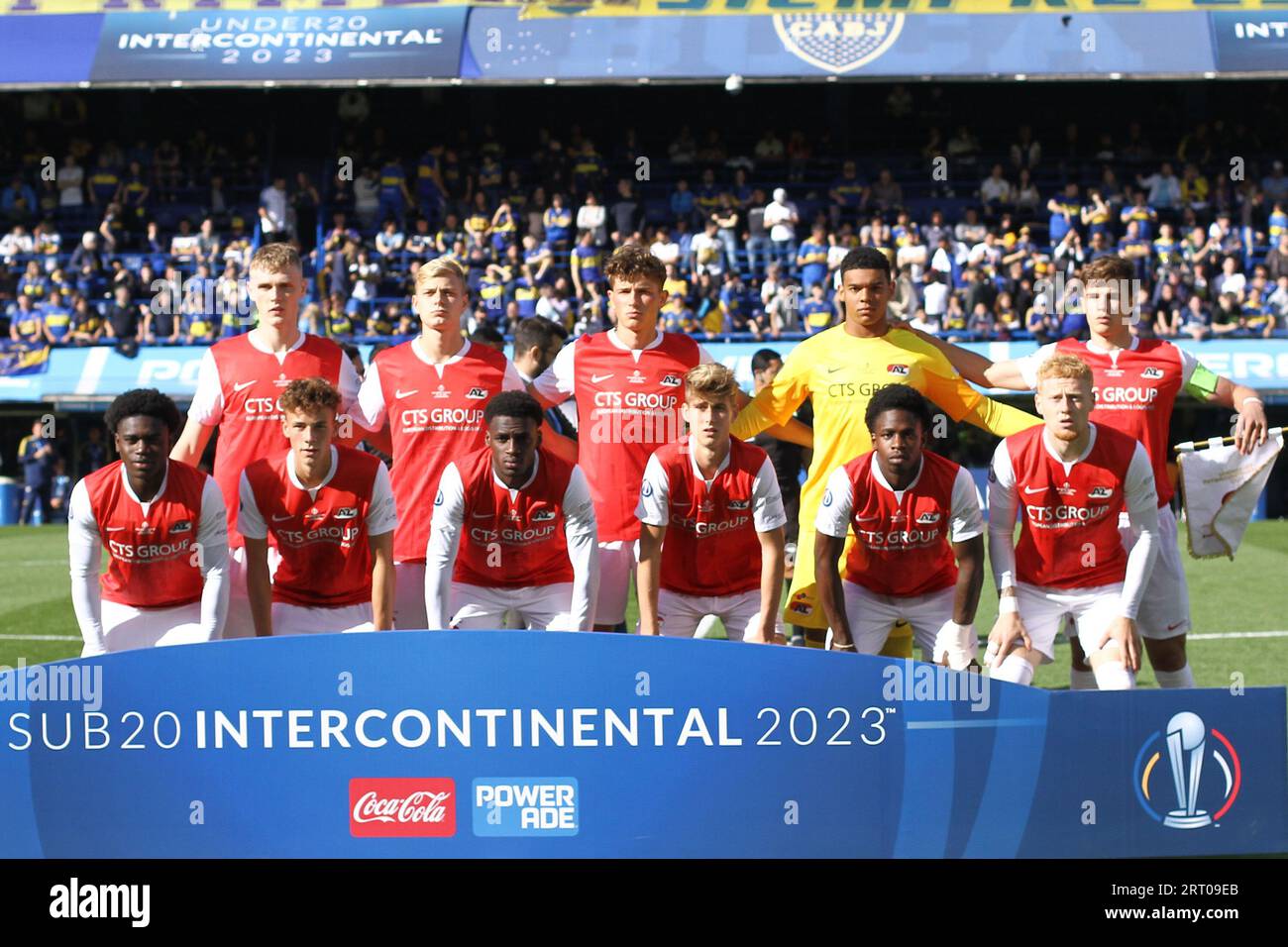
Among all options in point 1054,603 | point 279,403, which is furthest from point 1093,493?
point 279,403

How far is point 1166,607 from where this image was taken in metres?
6.45

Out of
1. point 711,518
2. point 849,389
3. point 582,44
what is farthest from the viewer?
point 582,44

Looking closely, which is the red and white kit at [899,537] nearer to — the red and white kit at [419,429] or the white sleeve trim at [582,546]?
the white sleeve trim at [582,546]

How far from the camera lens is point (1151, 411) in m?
6.61

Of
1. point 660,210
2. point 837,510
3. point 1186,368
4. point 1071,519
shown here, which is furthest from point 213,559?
point 660,210

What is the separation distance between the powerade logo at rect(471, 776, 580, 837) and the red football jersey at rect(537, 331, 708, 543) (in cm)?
230

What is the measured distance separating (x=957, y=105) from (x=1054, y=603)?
2081 centimetres

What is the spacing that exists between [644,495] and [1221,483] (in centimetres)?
257

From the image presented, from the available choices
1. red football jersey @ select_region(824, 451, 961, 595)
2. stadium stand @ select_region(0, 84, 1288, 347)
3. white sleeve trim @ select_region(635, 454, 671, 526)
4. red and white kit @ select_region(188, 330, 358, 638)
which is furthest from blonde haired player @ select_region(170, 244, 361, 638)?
stadium stand @ select_region(0, 84, 1288, 347)

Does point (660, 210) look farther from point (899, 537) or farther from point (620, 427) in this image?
point (899, 537)

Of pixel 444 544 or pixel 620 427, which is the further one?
pixel 620 427

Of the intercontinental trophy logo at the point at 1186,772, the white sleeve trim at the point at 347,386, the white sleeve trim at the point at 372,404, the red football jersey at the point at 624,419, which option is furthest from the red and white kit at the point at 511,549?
the intercontinental trophy logo at the point at 1186,772

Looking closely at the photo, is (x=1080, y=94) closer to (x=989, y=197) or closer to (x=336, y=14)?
(x=989, y=197)

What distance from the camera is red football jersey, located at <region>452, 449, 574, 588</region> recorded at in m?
5.93
